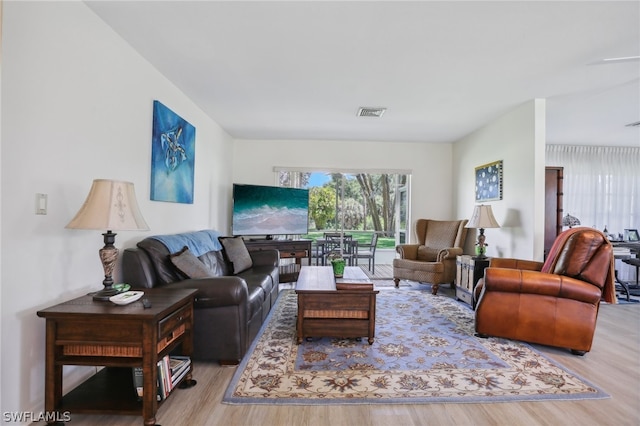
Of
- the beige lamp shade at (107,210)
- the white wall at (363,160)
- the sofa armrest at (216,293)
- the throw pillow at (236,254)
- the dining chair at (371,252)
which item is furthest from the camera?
the dining chair at (371,252)

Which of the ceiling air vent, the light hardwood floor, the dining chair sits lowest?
the light hardwood floor

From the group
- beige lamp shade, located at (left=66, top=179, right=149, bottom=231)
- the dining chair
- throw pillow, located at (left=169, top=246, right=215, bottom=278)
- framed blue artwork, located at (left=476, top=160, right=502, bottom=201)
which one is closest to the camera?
beige lamp shade, located at (left=66, top=179, right=149, bottom=231)

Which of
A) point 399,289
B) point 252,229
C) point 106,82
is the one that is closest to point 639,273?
point 399,289

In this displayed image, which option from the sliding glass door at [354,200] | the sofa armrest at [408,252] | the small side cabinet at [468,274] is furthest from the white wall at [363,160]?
the small side cabinet at [468,274]

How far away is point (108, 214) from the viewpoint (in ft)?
5.92

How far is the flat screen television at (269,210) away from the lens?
5.26 meters

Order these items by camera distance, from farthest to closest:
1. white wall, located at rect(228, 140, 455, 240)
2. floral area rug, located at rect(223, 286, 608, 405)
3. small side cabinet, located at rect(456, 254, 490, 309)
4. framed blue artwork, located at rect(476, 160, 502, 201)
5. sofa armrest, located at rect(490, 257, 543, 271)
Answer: white wall, located at rect(228, 140, 455, 240), framed blue artwork, located at rect(476, 160, 502, 201), small side cabinet, located at rect(456, 254, 490, 309), sofa armrest, located at rect(490, 257, 543, 271), floral area rug, located at rect(223, 286, 608, 405)

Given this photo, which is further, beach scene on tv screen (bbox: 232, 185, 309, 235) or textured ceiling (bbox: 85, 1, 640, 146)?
beach scene on tv screen (bbox: 232, 185, 309, 235)

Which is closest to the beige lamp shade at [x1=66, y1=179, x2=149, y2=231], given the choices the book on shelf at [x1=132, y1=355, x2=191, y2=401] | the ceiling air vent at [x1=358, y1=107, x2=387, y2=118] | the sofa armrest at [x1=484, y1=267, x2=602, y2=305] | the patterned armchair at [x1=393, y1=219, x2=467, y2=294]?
the book on shelf at [x1=132, y1=355, x2=191, y2=401]

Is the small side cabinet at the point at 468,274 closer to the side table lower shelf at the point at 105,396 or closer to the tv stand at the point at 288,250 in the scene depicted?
the tv stand at the point at 288,250

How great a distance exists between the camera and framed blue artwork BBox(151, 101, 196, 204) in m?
3.05

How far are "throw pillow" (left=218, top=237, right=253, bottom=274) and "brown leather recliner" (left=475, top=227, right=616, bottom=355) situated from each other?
248cm

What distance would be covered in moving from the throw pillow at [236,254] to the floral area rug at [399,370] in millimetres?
771

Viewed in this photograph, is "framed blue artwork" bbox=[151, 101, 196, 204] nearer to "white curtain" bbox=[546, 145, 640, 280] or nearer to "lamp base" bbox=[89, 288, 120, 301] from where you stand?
"lamp base" bbox=[89, 288, 120, 301]
